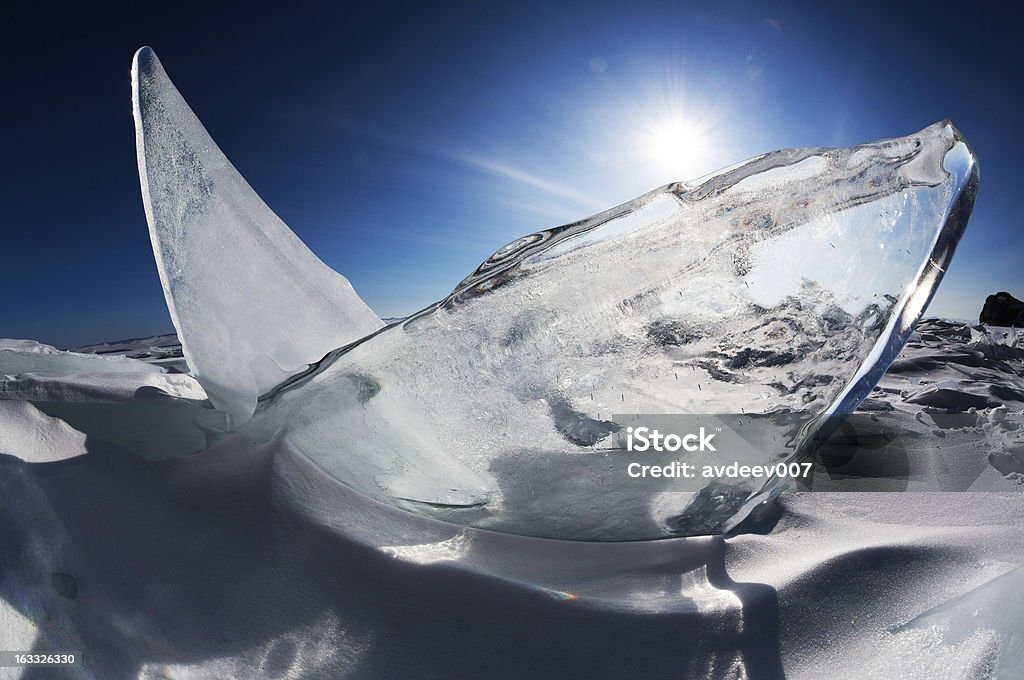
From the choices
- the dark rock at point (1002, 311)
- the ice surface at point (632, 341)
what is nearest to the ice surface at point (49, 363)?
the ice surface at point (632, 341)

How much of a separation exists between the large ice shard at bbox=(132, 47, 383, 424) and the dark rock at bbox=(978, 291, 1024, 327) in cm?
1073

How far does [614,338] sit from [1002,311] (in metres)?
11.0

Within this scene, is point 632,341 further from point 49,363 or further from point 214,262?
point 49,363

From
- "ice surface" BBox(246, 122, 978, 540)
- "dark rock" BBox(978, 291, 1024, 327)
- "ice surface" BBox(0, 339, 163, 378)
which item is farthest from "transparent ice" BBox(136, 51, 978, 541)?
"dark rock" BBox(978, 291, 1024, 327)

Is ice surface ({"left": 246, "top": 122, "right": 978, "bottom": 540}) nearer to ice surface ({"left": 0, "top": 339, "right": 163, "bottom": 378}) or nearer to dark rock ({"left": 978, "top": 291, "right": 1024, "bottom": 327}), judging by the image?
ice surface ({"left": 0, "top": 339, "right": 163, "bottom": 378})

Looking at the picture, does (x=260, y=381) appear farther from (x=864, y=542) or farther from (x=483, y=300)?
(x=864, y=542)

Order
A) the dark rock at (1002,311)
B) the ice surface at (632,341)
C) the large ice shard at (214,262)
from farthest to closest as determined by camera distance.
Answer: the dark rock at (1002,311) < the large ice shard at (214,262) < the ice surface at (632,341)

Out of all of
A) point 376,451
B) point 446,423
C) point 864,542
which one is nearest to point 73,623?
point 376,451

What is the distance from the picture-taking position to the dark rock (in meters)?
7.90

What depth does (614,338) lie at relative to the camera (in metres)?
0.94

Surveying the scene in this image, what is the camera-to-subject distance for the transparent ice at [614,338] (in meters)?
0.92

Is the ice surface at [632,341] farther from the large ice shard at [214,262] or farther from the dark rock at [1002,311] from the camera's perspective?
the dark rock at [1002,311]

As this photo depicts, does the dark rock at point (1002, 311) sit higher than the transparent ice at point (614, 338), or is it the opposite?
the dark rock at point (1002, 311)

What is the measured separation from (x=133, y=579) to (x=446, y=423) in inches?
20.9
